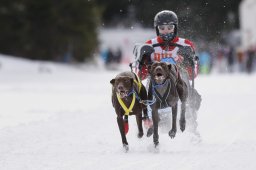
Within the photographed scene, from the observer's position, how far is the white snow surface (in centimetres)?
845

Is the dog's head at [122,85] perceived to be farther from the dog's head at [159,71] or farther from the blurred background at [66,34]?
the blurred background at [66,34]

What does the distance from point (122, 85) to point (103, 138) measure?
2411mm

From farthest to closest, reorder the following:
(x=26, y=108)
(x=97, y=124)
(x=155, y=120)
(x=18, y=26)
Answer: (x=18, y=26) < (x=26, y=108) < (x=97, y=124) < (x=155, y=120)

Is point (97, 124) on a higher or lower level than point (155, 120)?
lower

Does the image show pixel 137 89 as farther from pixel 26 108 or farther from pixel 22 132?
pixel 26 108

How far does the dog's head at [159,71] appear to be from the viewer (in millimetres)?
9391

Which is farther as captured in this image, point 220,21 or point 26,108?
point 220,21

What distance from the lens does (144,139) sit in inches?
432

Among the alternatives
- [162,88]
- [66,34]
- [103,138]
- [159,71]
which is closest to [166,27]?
[162,88]

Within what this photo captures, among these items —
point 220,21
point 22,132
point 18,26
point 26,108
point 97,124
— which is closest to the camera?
point 22,132

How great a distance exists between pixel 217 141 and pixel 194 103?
2.44 ft

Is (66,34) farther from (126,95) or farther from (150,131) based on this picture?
(126,95)

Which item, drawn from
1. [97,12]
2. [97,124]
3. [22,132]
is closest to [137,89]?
[22,132]

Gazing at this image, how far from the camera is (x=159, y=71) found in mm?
9398
